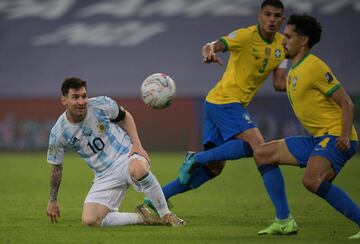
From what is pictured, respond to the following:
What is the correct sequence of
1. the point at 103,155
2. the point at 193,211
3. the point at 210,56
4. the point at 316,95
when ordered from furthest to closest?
the point at 193,211
the point at 103,155
the point at 210,56
the point at 316,95

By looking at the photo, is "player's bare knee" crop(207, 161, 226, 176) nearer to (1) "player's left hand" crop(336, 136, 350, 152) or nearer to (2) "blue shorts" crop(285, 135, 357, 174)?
(2) "blue shorts" crop(285, 135, 357, 174)

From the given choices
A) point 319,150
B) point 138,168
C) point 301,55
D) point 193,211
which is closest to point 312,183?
point 319,150

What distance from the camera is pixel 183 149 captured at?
21.3 m

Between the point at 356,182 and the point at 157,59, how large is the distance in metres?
12.9

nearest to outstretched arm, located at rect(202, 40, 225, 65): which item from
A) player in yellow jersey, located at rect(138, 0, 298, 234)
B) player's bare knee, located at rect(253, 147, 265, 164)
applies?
player in yellow jersey, located at rect(138, 0, 298, 234)

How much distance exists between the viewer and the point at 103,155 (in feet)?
28.0

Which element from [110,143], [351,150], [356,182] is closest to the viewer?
[351,150]

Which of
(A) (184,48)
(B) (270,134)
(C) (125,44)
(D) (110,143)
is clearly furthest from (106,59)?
(D) (110,143)

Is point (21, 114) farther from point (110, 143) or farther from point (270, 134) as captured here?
point (110, 143)

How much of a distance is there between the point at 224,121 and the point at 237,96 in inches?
12.7

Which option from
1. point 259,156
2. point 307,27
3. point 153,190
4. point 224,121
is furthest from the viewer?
point 224,121

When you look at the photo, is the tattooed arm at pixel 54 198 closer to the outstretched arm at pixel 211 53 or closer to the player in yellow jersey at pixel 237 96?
the player in yellow jersey at pixel 237 96

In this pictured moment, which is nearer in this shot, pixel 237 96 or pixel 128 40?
pixel 237 96

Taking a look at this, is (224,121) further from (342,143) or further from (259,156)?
(342,143)
